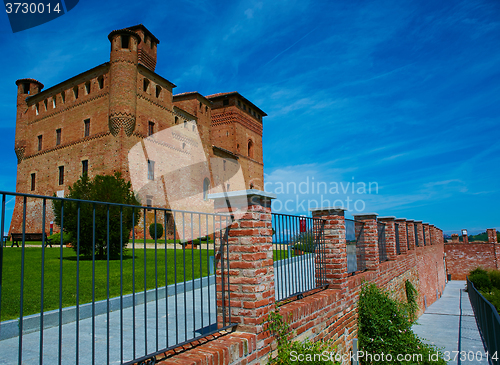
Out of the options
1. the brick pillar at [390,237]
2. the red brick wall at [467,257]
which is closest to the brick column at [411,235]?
the brick pillar at [390,237]

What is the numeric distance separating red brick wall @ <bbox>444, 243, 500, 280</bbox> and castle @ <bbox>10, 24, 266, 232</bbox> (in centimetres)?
2345

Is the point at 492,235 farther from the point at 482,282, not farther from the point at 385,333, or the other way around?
the point at 385,333

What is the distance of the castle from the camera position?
2202cm

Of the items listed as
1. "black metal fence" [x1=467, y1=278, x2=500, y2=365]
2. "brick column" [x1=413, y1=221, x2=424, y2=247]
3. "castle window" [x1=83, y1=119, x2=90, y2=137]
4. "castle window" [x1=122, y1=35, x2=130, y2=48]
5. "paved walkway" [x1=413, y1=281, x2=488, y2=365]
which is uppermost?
"castle window" [x1=122, y1=35, x2=130, y2=48]

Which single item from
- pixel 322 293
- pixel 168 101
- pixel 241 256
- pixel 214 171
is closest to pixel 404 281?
pixel 322 293

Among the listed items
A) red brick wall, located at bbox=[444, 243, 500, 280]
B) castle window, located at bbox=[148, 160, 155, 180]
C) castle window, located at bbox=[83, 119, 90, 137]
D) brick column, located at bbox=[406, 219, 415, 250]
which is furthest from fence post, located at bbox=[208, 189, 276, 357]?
red brick wall, located at bbox=[444, 243, 500, 280]

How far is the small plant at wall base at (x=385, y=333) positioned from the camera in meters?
5.72

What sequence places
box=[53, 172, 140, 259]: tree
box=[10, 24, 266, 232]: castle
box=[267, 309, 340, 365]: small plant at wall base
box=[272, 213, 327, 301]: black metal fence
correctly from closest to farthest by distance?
box=[267, 309, 340, 365]: small plant at wall base → box=[272, 213, 327, 301]: black metal fence → box=[53, 172, 140, 259]: tree → box=[10, 24, 266, 232]: castle

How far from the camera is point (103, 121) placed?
73.9ft

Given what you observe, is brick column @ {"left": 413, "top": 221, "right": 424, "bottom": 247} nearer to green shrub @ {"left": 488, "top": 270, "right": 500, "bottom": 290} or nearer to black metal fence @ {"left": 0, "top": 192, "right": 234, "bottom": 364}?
black metal fence @ {"left": 0, "top": 192, "right": 234, "bottom": 364}

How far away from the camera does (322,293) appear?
510cm

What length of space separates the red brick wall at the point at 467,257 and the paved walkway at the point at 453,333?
1819 cm

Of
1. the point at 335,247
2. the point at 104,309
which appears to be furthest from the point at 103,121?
the point at 335,247

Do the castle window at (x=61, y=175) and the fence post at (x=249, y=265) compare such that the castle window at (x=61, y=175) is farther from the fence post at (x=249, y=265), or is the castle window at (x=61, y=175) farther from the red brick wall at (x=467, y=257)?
the red brick wall at (x=467, y=257)
